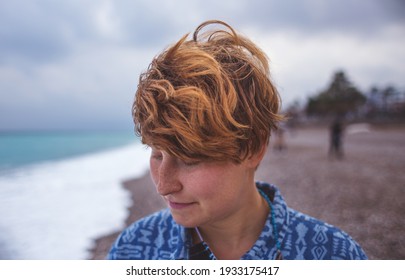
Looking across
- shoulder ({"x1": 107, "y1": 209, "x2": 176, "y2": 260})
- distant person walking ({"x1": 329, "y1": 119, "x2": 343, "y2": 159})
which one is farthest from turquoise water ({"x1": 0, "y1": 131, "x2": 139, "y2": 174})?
distant person walking ({"x1": 329, "y1": 119, "x2": 343, "y2": 159})

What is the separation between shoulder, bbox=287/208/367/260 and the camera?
0.97 meters

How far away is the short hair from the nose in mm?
54

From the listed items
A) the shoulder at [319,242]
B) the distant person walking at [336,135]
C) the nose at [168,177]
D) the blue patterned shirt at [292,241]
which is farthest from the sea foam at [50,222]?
the distant person walking at [336,135]

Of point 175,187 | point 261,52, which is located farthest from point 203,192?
point 261,52

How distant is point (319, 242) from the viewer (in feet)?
3.22

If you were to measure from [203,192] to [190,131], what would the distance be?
20 centimetres

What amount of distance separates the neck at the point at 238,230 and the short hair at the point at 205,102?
0.77 ft

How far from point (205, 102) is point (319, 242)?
0.64 m

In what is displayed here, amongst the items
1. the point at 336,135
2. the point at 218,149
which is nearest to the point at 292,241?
the point at 218,149

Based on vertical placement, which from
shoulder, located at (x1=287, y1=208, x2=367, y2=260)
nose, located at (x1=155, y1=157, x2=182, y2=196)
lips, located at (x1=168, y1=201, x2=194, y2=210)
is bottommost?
shoulder, located at (x1=287, y1=208, x2=367, y2=260)

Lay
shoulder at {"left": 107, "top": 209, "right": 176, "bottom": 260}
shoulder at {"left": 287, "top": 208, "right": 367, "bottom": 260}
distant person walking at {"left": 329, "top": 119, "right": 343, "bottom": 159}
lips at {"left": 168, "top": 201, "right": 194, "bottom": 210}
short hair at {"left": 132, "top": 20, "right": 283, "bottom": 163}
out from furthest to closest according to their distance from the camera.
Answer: distant person walking at {"left": 329, "top": 119, "right": 343, "bottom": 159} < shoulder at {"left": 107, "top": 209, "right": 176, "bottom": 260} < shoulder at {"left": 287, "top": 208, "right": 367, "bottom": 260} < lips at {"left": 168, "top": 201, "right": 194, "bottom": 210} < short hair at {"left": 132, "top": 20, "right": 283, "bottom": 163}

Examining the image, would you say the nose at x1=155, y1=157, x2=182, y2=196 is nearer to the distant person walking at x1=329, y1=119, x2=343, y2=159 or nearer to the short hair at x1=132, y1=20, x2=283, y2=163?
the short hair at x1=132, y1=20, x2=283, y2=163

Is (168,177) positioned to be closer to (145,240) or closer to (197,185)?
(197,185)

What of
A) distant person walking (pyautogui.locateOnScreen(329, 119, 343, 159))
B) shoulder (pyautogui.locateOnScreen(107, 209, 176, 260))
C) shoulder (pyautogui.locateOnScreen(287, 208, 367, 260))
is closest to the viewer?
shoulder (pyautogui.locateOnScreen(287, 208, 367, 260))
